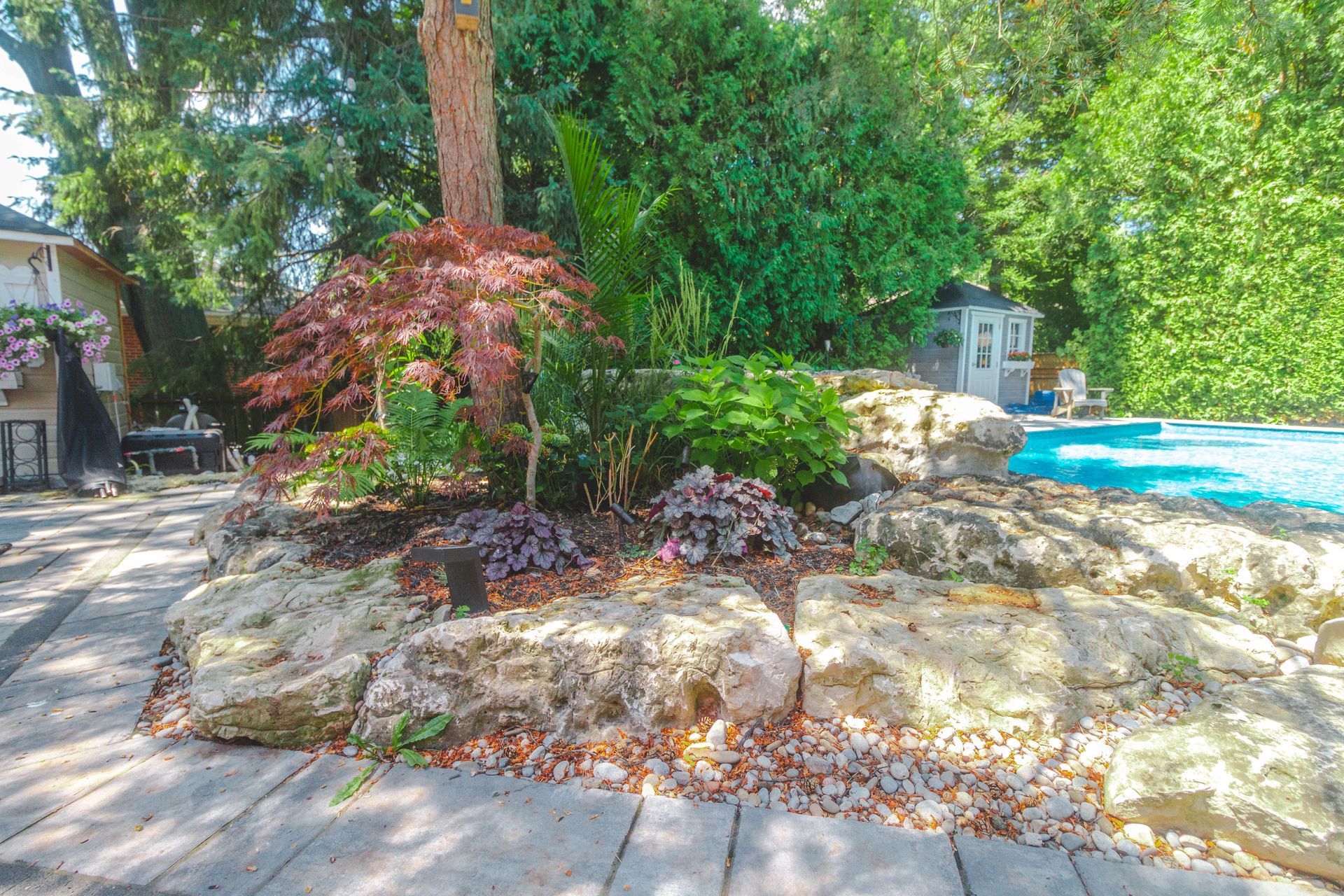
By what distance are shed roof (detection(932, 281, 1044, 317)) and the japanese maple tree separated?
11.2 metres

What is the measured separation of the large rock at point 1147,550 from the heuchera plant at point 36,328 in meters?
7.36

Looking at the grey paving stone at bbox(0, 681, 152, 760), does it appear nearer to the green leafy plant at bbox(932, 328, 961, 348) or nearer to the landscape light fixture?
the landscape light fixture

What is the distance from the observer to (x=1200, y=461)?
7.45 metres

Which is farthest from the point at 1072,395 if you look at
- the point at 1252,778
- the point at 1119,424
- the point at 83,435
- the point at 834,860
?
the point at 83,435

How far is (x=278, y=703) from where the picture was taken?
184 cm

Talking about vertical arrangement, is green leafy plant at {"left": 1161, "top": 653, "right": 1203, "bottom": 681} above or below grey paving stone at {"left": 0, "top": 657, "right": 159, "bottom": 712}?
above

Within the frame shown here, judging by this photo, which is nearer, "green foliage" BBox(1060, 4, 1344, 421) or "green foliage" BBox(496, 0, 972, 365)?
"green foliage" BBox(496, 0, 972, 365)

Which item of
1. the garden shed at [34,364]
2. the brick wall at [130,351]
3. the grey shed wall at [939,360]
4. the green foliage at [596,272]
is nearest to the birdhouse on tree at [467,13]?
the green foliage at [596,272]

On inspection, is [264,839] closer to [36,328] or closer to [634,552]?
[634,552]

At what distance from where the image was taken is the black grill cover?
5.65 m

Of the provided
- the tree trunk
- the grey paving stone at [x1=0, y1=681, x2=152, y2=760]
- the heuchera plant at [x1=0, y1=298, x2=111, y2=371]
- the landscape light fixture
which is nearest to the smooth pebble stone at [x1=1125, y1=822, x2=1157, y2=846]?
the landscape light fixture

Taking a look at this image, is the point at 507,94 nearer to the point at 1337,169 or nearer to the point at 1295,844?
the point at 1295,844

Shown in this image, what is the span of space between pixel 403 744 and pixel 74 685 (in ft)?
4.78

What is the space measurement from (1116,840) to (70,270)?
1013 centimetres
